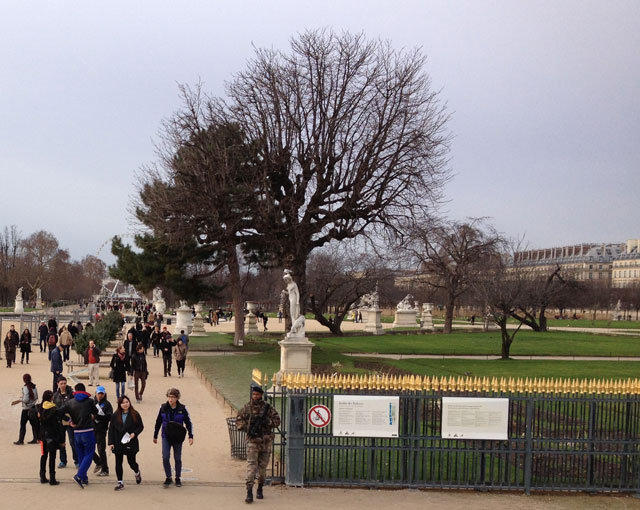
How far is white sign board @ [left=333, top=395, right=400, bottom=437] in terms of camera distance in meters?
10.6

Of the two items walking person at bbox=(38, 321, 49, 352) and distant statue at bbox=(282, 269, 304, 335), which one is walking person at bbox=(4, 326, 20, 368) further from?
Answer: distant statue at bbox=(282, 269, 304, 335)

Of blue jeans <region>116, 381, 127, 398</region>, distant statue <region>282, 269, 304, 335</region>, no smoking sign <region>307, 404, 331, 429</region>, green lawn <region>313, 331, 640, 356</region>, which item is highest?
distant statue <region>282, 269, 304, 335</region>

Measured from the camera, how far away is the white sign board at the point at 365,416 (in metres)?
10.6

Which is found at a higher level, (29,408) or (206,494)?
(29,408)

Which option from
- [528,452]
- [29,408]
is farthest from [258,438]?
[29,408]

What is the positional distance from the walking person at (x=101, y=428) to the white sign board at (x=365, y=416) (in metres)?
3.37

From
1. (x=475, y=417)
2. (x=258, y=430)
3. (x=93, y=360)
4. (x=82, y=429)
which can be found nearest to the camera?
(x=258, y=430)

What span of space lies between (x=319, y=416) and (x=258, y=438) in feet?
4.04

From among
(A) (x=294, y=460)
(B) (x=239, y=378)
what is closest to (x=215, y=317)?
(B) (x=239, y=378)

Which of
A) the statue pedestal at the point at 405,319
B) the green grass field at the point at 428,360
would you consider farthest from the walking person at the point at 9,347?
the statue pedestal at the point at 405,319

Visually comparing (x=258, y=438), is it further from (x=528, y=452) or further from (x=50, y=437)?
(x=528, y=452)

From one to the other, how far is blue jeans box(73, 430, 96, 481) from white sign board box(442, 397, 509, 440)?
16.6 feet

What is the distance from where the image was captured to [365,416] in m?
10.6

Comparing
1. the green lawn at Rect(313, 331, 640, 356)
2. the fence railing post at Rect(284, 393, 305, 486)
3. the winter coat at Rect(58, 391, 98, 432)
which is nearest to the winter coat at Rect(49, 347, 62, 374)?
the winter coat at Rect(58, 391, 98, 432)
